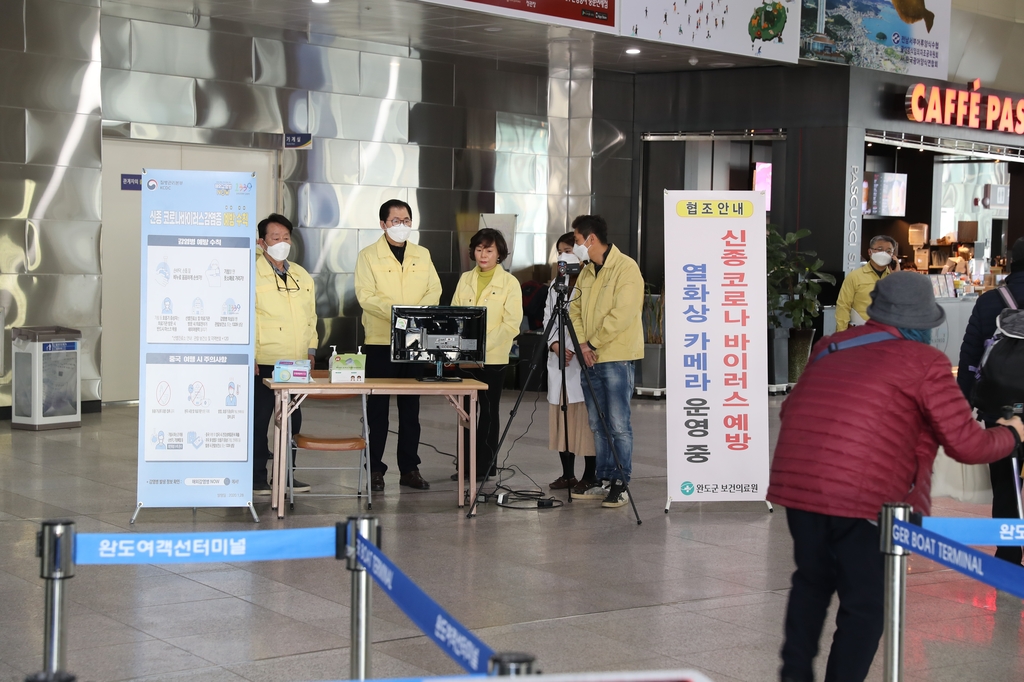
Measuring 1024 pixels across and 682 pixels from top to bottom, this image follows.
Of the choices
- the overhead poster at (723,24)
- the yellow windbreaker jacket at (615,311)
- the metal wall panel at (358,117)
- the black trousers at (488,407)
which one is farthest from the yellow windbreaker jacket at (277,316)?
the metal wall panel at (358,117)

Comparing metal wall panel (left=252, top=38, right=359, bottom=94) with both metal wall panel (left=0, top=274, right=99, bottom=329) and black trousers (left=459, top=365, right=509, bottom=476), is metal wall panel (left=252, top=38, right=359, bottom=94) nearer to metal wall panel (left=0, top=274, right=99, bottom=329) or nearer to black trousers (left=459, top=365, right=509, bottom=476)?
metal wall panel (left=0, top=274, right=99, bottom=329)

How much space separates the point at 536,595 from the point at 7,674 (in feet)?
6.79

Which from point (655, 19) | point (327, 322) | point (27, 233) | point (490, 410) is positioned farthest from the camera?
point (327, 322)

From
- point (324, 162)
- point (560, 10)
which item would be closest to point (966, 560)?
point (560, 10)

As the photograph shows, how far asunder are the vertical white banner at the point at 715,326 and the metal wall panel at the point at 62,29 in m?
6.13

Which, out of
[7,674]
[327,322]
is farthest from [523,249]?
[7,674]

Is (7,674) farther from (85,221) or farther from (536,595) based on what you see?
(85,221)

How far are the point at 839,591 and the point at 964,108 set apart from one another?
43.0 ft

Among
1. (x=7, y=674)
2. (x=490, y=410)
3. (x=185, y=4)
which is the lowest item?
(x=7, y=674)

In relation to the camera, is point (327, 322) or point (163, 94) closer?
point (163, 94)

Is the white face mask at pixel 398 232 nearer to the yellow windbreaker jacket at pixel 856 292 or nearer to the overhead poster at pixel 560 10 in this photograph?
the overhead poster at pixel 560 10

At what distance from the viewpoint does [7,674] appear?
151 inches

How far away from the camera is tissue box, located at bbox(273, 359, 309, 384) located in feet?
20.9

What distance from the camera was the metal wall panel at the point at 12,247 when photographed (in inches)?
393
